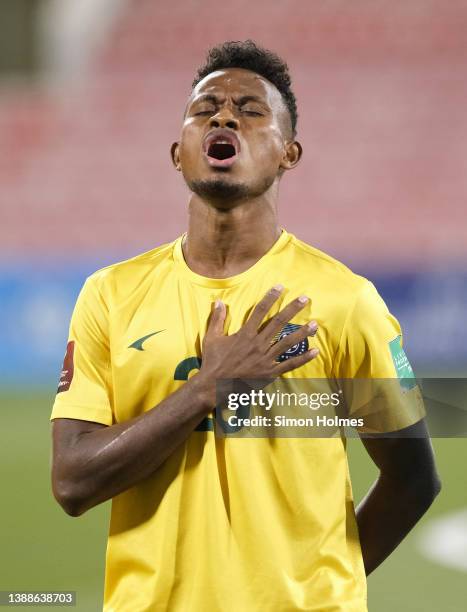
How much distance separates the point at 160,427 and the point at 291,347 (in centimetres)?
35

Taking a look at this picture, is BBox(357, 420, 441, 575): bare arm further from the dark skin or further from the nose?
the nose

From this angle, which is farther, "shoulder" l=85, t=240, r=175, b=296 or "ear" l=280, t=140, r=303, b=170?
"ear" l=280, t=140, r=303, b=170

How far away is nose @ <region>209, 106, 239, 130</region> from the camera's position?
244cm

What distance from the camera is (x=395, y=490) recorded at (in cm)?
254

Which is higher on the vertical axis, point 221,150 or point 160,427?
point 221,150

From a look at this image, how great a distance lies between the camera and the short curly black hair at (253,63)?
2.63 m

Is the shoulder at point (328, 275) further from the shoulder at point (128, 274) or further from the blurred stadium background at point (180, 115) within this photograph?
the blurred stadium background at point (180, 115)

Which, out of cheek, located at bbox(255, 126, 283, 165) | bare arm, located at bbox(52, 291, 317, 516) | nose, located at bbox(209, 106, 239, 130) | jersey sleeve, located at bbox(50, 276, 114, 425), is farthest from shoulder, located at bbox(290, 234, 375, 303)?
jersey sleeve, located at bbox(50, 276, 114, 425)

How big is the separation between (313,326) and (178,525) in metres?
0.54

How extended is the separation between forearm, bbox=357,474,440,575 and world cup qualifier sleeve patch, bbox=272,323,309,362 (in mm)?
490

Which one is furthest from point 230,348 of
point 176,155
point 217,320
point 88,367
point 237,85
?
point 237,85

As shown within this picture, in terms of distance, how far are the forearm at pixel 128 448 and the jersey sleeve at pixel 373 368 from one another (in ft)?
1.17

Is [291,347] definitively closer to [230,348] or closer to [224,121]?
[230,348]

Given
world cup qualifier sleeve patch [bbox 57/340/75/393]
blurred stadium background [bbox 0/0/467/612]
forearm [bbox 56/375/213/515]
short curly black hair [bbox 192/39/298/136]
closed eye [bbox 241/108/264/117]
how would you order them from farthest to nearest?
blurred stadium background [bbox 0/0/467/612], short curly black hair [bbox 192/39/298/136], closed eye [bbox 241/108/264/117], world cup qualifier sleeve patch [bbox 57/340/75/393], forearm [bbox 56/375/213/515]
